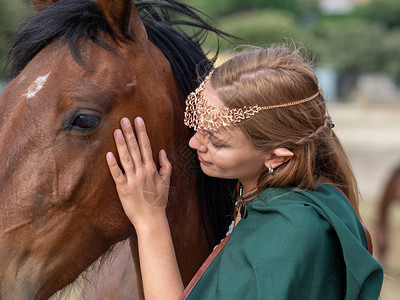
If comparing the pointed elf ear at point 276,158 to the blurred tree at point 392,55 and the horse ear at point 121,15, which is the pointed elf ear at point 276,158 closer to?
the horse ear at point 121,15

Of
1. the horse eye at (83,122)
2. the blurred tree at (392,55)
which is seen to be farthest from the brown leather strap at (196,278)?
the blurred tree at (392,55)

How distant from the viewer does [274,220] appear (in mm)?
1417

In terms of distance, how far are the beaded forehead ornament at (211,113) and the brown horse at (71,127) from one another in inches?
3.4

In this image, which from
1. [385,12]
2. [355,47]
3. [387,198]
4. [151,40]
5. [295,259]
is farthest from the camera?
[385,12]

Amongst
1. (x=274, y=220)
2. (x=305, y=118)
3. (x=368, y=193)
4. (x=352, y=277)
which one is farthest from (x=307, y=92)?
(x=368, y=193)

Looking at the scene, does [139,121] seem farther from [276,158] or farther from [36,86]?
[276,158]

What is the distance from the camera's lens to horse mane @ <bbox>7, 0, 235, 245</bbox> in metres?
1.66

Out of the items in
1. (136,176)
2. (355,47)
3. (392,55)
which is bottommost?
(392,55)

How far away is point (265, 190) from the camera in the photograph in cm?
155

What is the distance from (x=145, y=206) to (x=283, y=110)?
538mm

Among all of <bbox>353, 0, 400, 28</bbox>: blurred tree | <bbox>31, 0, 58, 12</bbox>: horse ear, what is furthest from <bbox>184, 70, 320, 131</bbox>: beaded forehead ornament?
<bbox>353, 0, 400, 28</bbox>: blurred tree

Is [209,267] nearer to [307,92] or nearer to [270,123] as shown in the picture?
[270,123]

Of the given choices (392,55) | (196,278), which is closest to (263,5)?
(392,55)

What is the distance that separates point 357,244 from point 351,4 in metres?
→ 61.4
